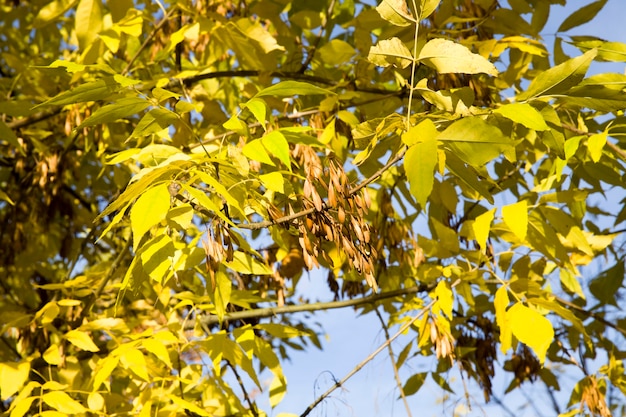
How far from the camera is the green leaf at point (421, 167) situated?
0.94m

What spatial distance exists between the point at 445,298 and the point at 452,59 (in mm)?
615

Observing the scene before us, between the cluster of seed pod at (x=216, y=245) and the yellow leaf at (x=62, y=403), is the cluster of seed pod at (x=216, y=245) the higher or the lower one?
the higher one

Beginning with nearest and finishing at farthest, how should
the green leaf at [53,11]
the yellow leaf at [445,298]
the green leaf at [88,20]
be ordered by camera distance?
the yellow leaf at [445,298], the green leaf at [88,20], the green leaf at [53,11]

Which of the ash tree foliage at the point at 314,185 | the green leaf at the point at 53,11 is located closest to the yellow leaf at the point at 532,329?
the ash tree foliage at the point at 314,185

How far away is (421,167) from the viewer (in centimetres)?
95

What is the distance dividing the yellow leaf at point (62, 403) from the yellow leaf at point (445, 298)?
31.1 inches

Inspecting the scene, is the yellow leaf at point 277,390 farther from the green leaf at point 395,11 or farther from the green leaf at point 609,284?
the green leaf at point 609,284

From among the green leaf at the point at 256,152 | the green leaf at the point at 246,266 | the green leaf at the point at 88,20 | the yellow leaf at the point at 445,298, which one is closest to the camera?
the green leaf at the point at 256,152

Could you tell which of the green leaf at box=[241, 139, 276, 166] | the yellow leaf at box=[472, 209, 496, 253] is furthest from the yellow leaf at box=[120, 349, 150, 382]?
the yellow leaf at box=[472, 209, 496, 253]

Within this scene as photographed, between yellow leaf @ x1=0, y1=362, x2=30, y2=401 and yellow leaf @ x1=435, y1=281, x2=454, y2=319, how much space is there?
3.18 ft

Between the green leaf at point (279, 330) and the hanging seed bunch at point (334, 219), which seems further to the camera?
the green leaf at point (279, 330)

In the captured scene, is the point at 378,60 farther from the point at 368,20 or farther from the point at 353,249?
the point at 368,20

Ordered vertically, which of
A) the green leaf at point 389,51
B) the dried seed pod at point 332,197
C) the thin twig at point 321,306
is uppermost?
the green leaf at point 389,51

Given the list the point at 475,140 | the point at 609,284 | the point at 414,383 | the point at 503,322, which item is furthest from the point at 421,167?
the point at 609,284
